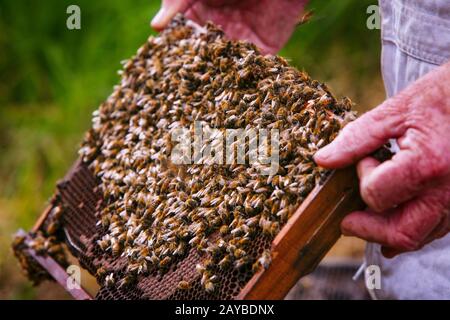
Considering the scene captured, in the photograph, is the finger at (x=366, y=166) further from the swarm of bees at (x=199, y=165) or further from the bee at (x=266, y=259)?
the bee at (x=266, y=259)

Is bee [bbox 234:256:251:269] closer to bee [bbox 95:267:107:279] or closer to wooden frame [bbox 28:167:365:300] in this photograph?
wooden frame [bbox 28:167:365:300]

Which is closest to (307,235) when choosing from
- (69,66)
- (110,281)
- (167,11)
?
(110,281)

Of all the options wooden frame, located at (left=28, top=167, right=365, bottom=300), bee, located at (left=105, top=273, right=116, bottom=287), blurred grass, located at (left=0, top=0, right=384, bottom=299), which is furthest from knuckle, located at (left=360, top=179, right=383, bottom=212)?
blurred grass, located at (left=0, top=0, right=384, bottom=299)

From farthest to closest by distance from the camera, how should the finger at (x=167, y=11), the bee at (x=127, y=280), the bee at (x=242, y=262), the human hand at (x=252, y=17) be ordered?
the human hand at (x=252, y=17)
the finger at (x=167, y=11)
the bee at (x=127, y=280)
the bee at (x=242, y=262)

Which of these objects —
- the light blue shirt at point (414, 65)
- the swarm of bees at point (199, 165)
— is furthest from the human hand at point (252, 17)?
the light blue shirt at point (414, 65)

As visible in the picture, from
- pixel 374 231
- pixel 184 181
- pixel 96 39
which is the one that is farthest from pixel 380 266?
pixel 96 39

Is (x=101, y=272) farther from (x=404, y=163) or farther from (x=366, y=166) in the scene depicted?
(x=404, y=163)
